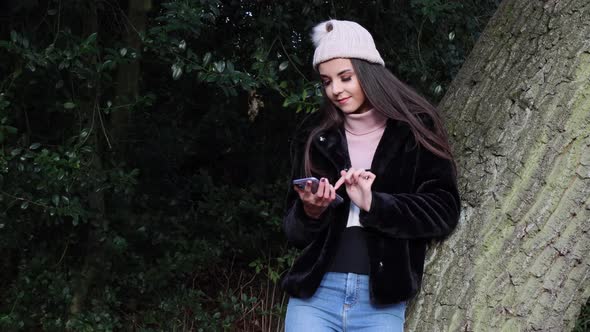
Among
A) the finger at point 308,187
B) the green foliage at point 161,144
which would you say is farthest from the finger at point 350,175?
the green foliage at point 161,144

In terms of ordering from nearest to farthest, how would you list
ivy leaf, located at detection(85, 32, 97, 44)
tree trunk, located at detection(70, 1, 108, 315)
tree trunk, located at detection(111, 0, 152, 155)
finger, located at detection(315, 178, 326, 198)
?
finger, located at detection(315, 178, 326, 198) < ivy leaf, located at detection(85, 32, 97, 44) < tree trunk, located at detection(70, 1, 108, 315) < tree trunk, located at detection(111, 0, 152, 155)

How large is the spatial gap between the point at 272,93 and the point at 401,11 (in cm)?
114

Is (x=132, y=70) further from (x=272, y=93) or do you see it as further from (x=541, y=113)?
(x=541, y=113)

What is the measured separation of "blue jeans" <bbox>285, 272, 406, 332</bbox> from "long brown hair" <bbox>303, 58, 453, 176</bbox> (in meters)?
0.38

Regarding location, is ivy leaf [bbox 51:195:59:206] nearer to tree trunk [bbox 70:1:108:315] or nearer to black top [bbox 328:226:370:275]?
tree trunk [bbox 70:1:108:315]

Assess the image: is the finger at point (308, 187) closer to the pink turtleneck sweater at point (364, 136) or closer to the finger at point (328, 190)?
the finger at point (328, 190)

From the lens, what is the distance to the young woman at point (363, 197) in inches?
94.2

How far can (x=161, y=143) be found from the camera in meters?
5.84

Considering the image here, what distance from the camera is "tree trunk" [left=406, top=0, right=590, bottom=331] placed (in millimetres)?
2354

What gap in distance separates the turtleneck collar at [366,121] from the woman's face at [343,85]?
3cm

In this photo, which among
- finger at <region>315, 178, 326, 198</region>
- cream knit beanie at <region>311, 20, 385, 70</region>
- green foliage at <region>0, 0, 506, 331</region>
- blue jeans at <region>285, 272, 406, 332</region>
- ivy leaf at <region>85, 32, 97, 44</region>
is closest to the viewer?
finger at <region>315, 178, 326, 198</region>

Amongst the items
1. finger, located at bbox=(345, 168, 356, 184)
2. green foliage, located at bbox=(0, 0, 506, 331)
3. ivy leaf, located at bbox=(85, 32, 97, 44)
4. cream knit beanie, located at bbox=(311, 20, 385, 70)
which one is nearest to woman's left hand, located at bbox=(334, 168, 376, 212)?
finger, located at bbox=(345, 168, 356, 184)

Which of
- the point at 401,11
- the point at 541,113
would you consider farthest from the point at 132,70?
the point at 541,113

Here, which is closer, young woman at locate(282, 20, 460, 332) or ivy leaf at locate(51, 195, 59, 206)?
young woman at locate(282, 20, 460, 332)
